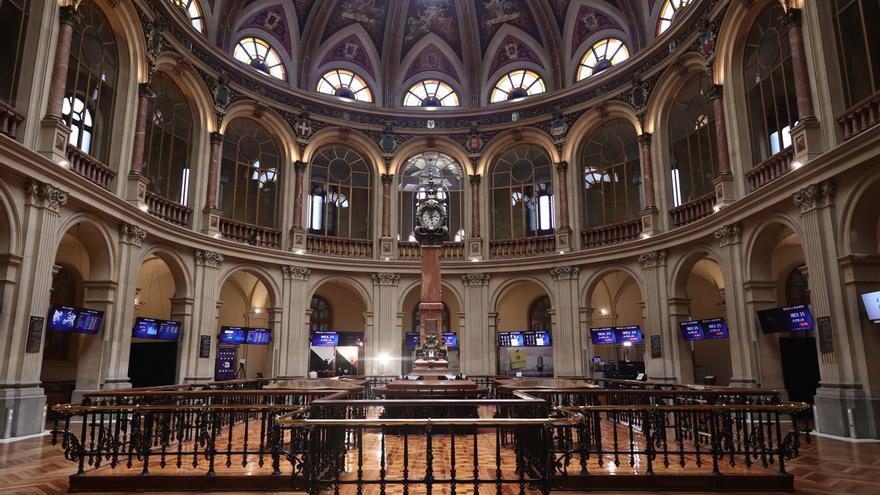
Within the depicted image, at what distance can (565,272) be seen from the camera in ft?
68.8

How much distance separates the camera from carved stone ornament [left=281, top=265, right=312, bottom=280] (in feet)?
67.6

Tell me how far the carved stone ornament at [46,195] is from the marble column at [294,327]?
9084mm

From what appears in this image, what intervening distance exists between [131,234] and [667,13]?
18007 millimetres

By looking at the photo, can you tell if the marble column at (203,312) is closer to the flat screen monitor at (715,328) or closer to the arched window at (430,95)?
the arched window at (430,95)

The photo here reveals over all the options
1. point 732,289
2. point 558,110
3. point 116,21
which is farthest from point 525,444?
point 558,110

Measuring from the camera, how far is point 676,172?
1862 cm

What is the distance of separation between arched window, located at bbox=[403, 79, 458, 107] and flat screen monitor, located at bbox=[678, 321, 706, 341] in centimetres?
1331

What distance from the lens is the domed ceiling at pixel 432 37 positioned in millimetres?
21969

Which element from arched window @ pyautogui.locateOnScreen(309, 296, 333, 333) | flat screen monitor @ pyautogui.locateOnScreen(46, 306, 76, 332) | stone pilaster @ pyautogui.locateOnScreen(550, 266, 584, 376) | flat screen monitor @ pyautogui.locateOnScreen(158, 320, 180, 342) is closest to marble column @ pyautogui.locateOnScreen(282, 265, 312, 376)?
flat screen monitor @ pyautogui.locateOnScreen(158, 320, 180, 342)

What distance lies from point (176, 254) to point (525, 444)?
1350cm

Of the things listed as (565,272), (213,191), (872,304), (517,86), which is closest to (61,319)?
(213,191)

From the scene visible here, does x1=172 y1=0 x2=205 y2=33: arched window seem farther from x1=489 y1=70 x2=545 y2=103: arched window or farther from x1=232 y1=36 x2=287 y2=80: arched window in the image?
x1=489 y1=70 x2=545 y2=103: arched window

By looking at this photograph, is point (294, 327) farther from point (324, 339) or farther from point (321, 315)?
point (321, 315)

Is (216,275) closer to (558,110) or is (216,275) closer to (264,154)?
(264,154)
